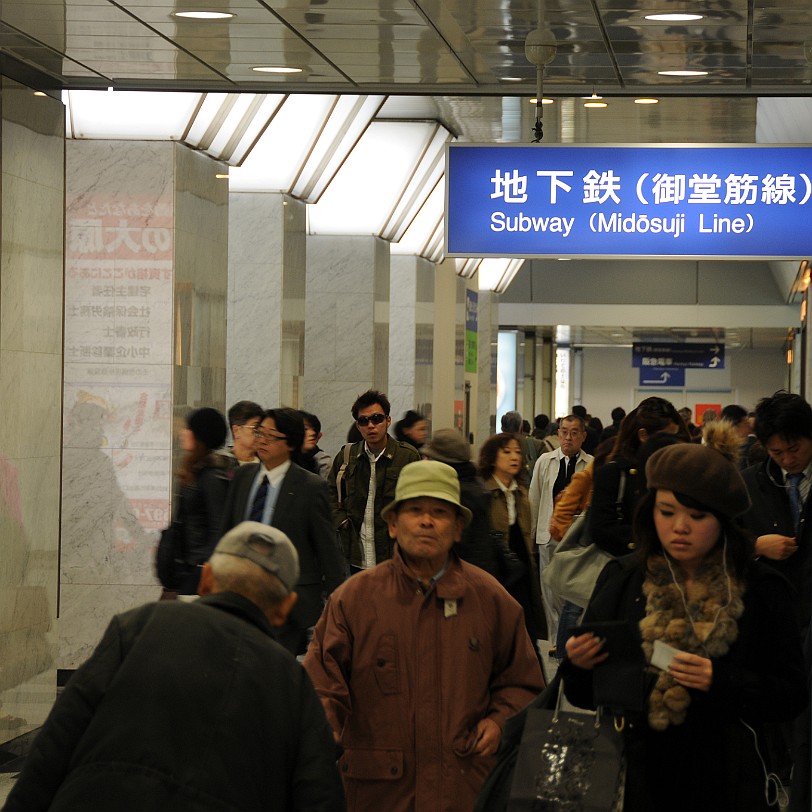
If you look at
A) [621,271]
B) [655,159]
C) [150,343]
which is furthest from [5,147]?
[621,271]

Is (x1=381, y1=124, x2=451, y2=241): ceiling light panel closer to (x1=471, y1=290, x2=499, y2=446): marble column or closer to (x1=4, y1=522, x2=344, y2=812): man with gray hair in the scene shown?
(x1=471, y1=290, x2=499, y2=446): marble column

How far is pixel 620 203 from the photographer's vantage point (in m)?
7.94

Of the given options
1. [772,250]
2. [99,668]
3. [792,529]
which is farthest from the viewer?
[772,250]

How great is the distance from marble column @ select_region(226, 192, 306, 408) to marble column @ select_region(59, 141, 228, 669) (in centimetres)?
253

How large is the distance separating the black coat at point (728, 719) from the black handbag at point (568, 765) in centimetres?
7

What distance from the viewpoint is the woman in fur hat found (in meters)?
3.04

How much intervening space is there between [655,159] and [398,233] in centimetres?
870

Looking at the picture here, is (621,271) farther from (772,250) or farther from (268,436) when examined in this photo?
(268,436)

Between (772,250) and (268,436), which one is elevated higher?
(772,250)

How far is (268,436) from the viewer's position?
618 cm

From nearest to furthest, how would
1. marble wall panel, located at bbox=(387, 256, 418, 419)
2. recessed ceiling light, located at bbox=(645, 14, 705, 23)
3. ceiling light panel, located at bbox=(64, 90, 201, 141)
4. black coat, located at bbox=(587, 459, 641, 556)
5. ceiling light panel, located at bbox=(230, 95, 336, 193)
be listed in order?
black coat, located at bbox=(587, 459, 641, 556), recessed ceiling light, located at bbox=(645, 14, 705, 23), ceiling light panel, located at bbox=(64, 90, 201, 141), ceiling light panel, located at bbox=(230, 95, 336, 193), marble wall panel, located at bbox=(387, 256, 418, 419)

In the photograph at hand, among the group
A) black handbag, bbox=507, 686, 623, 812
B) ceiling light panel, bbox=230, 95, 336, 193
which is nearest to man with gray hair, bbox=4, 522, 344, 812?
black handbag, bbox=507, 686, 623, 812

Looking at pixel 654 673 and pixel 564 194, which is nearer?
A: pixel 654 673

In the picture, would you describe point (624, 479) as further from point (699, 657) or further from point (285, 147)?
point (285, 147)
